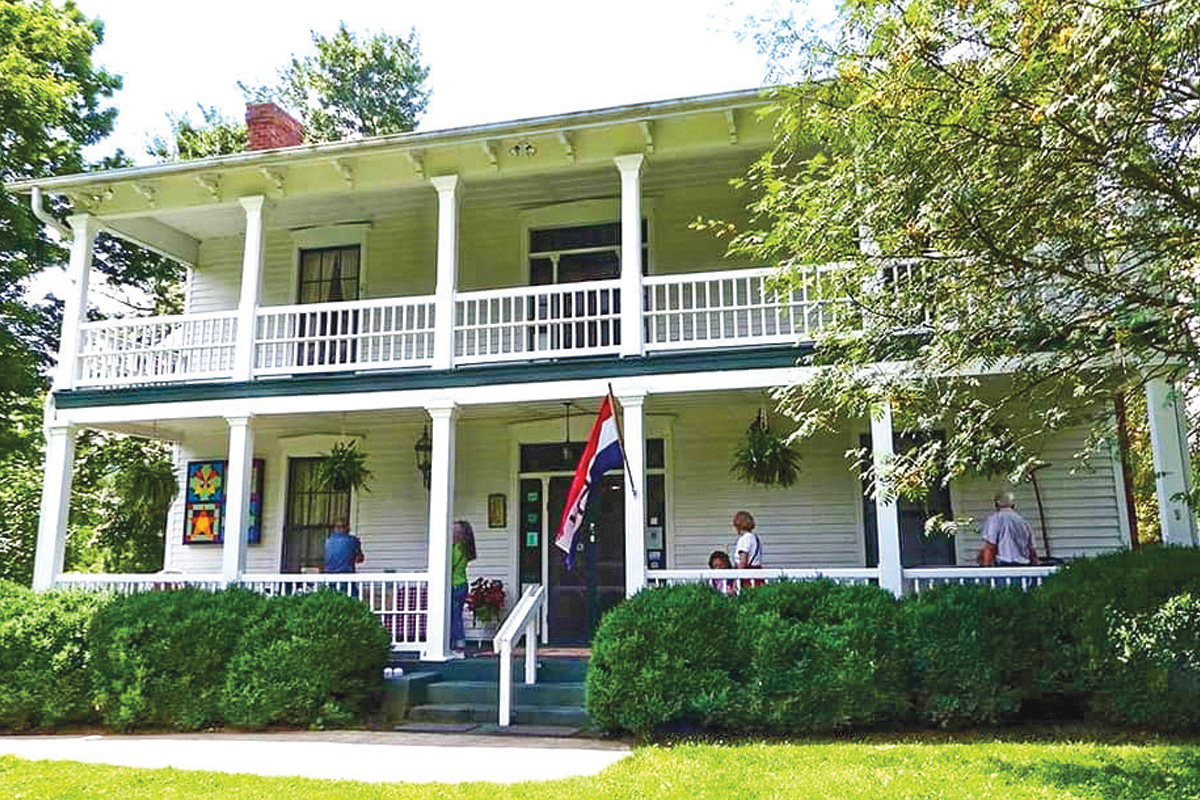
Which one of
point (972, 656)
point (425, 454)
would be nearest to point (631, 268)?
point (425, 454)

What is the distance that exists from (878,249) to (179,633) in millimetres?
7276

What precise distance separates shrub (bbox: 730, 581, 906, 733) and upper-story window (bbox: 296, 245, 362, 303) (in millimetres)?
8201

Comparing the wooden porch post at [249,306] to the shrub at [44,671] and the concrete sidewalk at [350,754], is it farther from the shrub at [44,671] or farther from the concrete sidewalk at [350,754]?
the concrete sidewalk at [350,754]

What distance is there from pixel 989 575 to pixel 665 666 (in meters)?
3.40

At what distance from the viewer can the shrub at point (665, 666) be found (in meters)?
7.86

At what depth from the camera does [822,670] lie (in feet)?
25.4

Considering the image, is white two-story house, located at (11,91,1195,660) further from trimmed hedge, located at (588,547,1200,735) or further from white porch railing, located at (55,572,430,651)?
trimmed hedge, located at (588,547,1200,735)

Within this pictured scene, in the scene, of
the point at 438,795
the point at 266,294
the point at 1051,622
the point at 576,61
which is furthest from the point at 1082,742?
the point at 266,294

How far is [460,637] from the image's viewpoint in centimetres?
1130

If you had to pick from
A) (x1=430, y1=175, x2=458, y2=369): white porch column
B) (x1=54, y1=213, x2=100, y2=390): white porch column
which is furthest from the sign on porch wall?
(x1=430, y1=175, x2=458, y2=369): white porch column

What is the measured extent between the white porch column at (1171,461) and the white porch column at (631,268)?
5.05 metres

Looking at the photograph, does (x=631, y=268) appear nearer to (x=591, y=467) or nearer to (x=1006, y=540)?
(x=591, y=467)

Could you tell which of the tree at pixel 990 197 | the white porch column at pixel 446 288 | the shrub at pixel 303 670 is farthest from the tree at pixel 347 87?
the tree at pixel 990 197

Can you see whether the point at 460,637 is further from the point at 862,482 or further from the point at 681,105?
the point at 681,105
